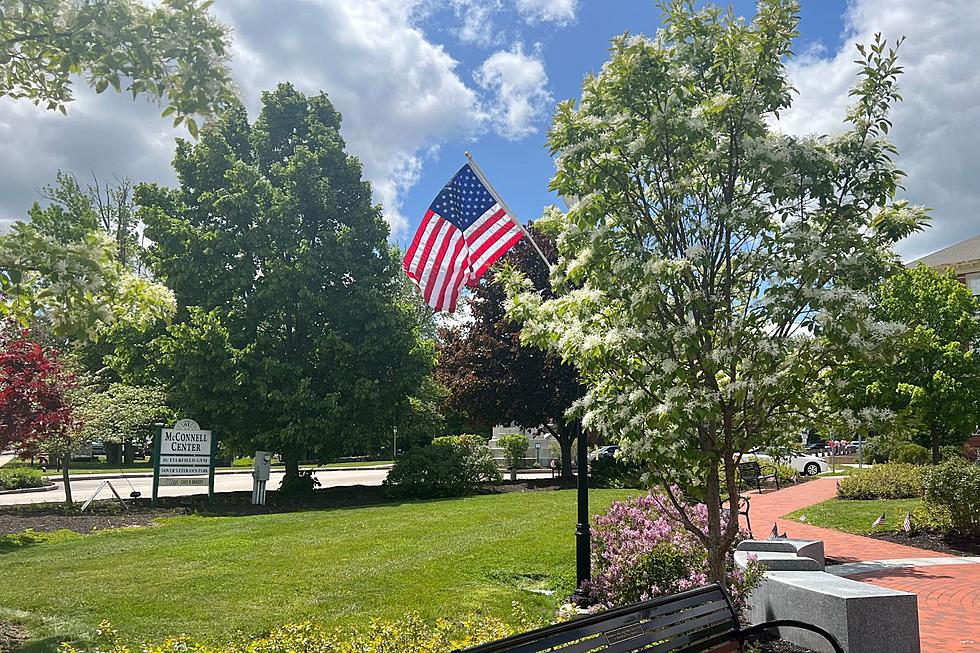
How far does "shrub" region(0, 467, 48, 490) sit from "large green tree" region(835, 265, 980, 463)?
2846cm

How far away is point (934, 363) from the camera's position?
70.7 feet

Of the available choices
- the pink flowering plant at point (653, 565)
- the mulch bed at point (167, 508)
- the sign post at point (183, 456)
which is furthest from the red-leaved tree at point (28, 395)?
the pink flowering plant at point (653, 565)

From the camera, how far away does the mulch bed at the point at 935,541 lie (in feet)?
40.2

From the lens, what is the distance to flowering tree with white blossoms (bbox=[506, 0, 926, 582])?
531cm

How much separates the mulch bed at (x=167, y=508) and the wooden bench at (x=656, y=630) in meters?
14.1

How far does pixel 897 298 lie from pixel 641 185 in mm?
20875

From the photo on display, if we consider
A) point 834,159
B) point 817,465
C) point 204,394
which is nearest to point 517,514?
point 204,394

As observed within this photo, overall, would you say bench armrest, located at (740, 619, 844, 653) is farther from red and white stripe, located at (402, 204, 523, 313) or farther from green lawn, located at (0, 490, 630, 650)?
red and white stripe, located at (402, 204, 523, 313)

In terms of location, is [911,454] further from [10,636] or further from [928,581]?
[10,636]

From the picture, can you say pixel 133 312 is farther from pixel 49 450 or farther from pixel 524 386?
pixel 524 386

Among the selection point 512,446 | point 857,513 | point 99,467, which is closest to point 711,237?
point 857,513

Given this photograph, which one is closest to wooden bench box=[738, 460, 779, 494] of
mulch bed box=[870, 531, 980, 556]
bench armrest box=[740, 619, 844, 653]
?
bench armrest box=[740, 619, 844, 653]

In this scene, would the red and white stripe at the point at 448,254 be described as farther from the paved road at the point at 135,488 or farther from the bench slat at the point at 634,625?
the paved road at the point at 135,488

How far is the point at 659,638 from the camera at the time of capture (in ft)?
12.5
